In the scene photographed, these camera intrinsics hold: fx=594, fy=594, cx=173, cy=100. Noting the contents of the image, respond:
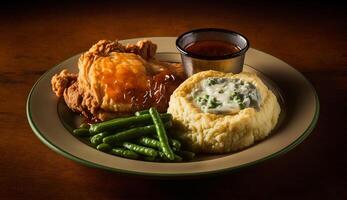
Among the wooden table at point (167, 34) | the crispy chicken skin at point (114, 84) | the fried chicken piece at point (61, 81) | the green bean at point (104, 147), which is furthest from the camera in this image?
the fried chicken piece at point (61, 81)

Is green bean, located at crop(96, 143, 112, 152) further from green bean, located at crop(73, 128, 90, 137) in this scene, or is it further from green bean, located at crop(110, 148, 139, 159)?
green bean, located at crop(73, 128, 90, 137)

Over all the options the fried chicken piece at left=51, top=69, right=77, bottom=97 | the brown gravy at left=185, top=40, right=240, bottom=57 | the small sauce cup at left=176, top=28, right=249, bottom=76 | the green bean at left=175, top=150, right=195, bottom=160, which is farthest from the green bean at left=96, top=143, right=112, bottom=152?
the brown gravy at left=185, top=40, right=240, bottom=57

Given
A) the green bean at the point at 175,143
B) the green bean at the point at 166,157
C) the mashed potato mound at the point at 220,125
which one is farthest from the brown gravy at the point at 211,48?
the green bean at the point at 166,157

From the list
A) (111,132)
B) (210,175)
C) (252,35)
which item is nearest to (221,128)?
(210,175)

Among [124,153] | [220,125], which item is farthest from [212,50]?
[124,153]

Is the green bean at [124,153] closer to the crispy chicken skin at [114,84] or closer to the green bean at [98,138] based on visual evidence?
the green bean at [98,138]

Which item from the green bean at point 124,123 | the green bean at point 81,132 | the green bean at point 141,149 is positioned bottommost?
the green bean at point 81,132

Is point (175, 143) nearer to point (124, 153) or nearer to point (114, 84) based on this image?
point (124, 153)
